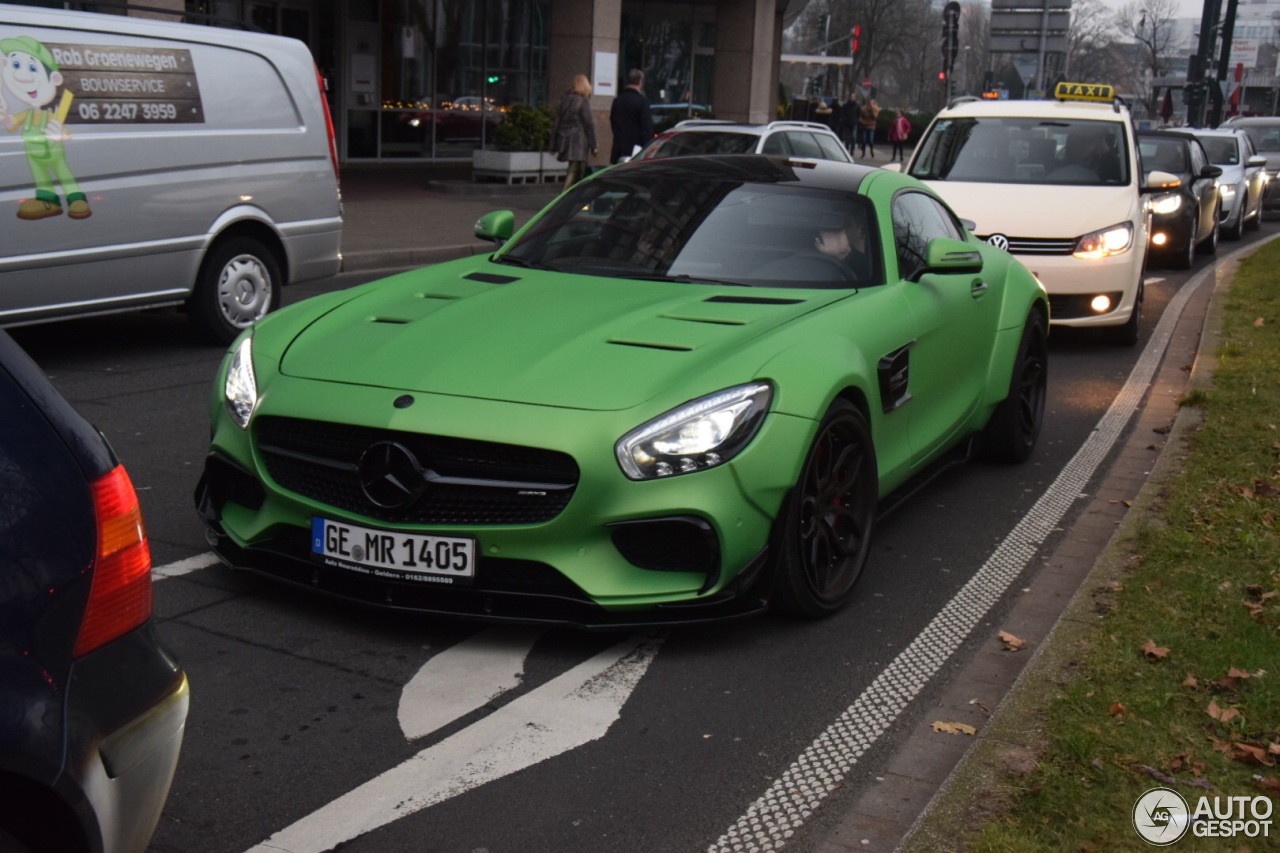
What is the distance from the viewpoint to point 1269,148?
29.8 metres

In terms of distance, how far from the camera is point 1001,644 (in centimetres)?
501

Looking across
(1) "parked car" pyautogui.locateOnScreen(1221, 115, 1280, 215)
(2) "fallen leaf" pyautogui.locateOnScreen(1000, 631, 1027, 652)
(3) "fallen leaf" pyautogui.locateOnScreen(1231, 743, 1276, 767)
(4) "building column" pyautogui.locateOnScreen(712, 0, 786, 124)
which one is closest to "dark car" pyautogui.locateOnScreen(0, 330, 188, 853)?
(3) "fallen leaf" pyautogui.locateOnScreen(1231, 743, 1276, 767)

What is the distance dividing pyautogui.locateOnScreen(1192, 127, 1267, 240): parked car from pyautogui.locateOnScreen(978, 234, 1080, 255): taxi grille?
1137cm

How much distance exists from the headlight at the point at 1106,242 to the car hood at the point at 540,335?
6.09 metres

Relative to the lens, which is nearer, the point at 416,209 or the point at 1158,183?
the point at 1158,183

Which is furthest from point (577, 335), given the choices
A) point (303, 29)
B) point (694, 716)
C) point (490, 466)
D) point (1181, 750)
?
point (303, 29)

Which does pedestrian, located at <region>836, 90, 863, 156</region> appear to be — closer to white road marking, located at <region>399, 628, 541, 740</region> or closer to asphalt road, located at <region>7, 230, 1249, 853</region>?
asphalt road, located at <region>7, 230, 1249, 853</region>

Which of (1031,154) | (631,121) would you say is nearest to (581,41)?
(631,121)

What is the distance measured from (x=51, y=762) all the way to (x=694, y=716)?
2.28 metres

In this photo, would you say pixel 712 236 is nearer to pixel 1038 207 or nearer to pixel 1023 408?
pixel 1023 408

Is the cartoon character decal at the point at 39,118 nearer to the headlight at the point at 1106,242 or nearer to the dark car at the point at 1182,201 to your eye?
the headlight at the point at 1106,242

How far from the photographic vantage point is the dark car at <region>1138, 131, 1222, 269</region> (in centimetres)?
1786

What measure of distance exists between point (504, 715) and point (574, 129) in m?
17.6

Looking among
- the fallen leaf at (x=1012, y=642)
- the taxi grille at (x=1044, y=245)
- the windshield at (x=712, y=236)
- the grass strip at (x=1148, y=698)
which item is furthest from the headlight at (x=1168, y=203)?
the fallen leaf at (x=1012, y=642)
